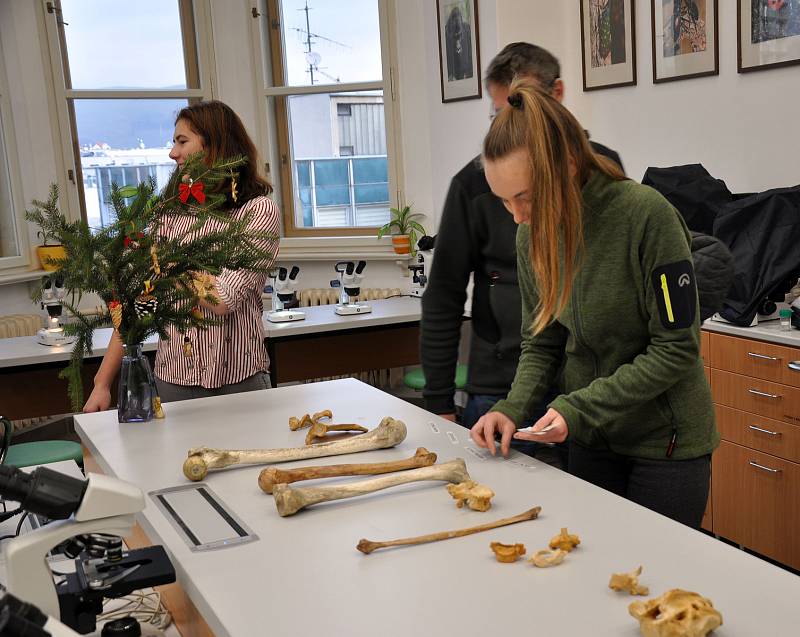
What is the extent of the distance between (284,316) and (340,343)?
310mm

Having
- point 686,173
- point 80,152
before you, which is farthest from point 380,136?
point 686,173

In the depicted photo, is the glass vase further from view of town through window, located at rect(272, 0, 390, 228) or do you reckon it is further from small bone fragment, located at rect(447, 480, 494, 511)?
view of town through window, located at rect(272, 0, 390, 228)

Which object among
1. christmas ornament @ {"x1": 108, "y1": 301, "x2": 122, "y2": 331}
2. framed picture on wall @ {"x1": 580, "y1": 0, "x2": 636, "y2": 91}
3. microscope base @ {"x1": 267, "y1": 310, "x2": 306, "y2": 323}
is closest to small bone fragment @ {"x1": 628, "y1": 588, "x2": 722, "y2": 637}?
christmas ornament @ {"x1": 108, "y1": 301, "x2": 122, "y2": 331}

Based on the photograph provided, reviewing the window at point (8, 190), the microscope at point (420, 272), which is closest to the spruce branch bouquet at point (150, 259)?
the microscope at point (420, 272)

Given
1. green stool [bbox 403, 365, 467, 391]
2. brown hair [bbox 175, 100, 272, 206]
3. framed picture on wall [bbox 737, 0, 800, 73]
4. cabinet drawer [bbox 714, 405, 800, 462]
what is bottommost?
green stool [bbox 403, 365, 467, 391]

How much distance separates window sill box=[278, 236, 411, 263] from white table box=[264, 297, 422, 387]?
5.44ft

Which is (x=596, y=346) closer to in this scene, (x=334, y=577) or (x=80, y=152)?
(x=334, y=577)

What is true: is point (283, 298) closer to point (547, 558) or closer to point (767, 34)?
point (767, 34)

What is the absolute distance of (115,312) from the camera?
2.18 metres

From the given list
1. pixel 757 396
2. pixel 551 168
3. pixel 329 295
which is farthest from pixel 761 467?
pixel 329 295

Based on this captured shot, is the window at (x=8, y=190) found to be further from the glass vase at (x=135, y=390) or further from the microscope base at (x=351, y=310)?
the glass vase at (x=135, y=390)

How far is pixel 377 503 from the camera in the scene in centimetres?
152

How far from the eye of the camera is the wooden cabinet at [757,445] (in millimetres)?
3051

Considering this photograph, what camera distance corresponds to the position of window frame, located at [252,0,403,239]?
20.7 feet
